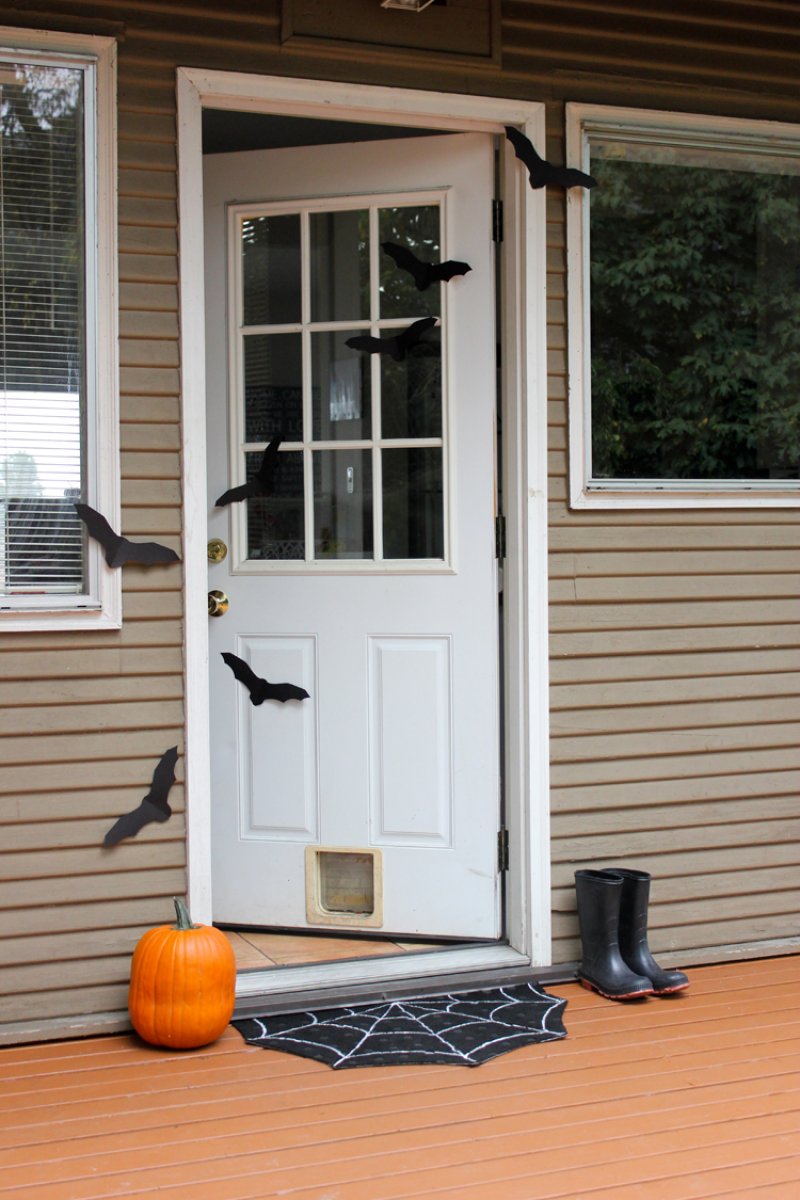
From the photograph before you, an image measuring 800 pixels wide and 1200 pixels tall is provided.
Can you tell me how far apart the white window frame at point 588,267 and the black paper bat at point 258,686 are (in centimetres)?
95

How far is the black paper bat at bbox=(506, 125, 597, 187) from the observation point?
128 inches

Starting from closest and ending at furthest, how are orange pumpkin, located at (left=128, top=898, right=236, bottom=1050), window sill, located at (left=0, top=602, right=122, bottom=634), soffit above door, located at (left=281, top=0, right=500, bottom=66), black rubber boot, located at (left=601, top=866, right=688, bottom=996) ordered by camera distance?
orange pumpkin, located at (left=128, top=898, right=236, bottom=1050)
window sill, located at (left=0, top=602, right=122, bottom=634)
soffit above door, located at (left=281, top=0, right=500, bottom=66)
black rubber boot, located at (left=601, top=866, right=688, bottom=996)

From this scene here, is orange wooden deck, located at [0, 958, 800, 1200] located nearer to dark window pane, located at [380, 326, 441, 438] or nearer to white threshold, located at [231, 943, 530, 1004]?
white threshold, located at [231, 943, 530, 1004]

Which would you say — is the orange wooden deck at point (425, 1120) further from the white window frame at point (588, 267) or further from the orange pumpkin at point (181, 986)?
the white window frame at point (588, 267)

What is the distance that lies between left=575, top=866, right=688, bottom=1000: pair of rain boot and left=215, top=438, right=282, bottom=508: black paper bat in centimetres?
137

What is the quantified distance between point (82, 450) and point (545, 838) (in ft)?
5.14

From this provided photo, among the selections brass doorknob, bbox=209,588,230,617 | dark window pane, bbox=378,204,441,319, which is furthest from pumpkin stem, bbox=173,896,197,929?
dark window pane, bbox=378,204,441,319

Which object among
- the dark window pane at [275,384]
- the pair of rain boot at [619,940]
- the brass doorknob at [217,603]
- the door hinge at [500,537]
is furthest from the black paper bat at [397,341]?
the pair of rain boot at [619,940]

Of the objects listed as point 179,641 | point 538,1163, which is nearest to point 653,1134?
point 538,1163

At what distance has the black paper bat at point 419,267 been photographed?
133 inches

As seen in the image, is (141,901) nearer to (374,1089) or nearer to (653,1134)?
(374,1089)

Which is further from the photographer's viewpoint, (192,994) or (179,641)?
(179,641)

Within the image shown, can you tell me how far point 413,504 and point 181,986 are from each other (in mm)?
1411

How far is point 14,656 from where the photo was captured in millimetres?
2906
